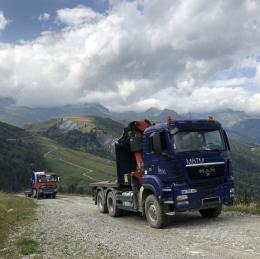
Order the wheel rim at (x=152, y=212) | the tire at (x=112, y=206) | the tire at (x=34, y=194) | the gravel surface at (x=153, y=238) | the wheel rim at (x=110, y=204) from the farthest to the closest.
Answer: the tire at (x=34, y=194) < the wheel rim at (x=110, y=204) < the tire at (x=112, y=206) < the wheel rim at (x=152, y=212) < the gravel surface at (x=153, y=238)

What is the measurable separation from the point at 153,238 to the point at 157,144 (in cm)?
378

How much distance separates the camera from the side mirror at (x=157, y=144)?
15568 mm

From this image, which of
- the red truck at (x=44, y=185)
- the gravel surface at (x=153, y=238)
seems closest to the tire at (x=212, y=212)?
the gravel surface at (x=153, y=238)

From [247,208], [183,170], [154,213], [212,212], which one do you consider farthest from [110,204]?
[183,170]

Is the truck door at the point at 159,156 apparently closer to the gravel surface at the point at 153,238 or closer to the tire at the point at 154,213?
the tire at the point at 154,213

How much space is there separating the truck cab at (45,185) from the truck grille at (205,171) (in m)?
36.1

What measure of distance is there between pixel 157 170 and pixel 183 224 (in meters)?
2.42

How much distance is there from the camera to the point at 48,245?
12.9m

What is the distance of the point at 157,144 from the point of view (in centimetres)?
1567

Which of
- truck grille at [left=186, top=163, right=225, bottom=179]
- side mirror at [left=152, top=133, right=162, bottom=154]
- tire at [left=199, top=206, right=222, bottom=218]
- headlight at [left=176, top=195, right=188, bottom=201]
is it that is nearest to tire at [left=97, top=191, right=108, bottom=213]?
tire at [left=199, top=206, right=222, bottom=218]

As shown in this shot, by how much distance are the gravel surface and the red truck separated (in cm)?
3114

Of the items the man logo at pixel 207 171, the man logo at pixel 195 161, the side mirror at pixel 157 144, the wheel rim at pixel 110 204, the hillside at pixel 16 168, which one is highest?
the hillside at pixel 16 168

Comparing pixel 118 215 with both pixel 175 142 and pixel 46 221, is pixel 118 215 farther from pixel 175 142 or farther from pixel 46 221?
pixel 175 142

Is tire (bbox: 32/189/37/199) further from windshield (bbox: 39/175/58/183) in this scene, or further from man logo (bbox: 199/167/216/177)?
man logo (bbox: 199/167/216/177)
